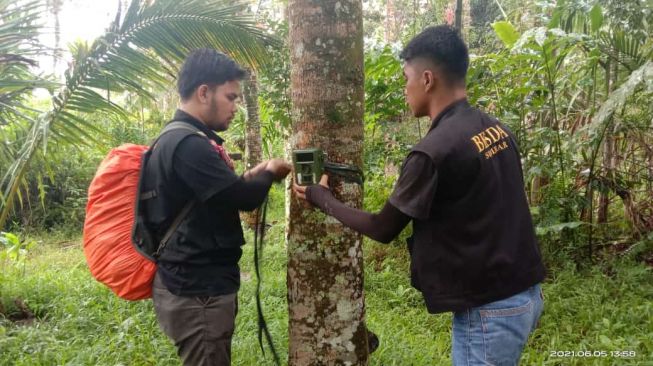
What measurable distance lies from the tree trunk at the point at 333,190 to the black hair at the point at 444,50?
0.42m

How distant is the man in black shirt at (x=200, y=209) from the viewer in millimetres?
1944

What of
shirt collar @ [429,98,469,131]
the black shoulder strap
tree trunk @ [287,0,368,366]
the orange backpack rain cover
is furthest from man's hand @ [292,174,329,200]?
the orange backpack rain cover

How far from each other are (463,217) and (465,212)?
19 millimetres

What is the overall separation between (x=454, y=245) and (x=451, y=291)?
0.56 feet

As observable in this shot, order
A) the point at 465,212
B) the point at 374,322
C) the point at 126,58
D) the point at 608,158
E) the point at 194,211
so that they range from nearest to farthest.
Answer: the point at 465,212 < the point at 194,211 < the point at 126,58 < the point at 374,322 < the point at 608,158

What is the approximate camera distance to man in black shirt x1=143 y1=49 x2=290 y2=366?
194cm

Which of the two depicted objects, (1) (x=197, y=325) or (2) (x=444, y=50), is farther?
(1) (x=197, y=325)

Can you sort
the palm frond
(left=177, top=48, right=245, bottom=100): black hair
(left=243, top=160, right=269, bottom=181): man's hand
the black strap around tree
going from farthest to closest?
the palm frond < the black strap around tree < (left=177, top=48, right=245, bottom=100): black hair < (left=243, top=160, right=269, bottom=181): man's hand

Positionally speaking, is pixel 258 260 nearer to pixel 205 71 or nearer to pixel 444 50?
pixel 205 71

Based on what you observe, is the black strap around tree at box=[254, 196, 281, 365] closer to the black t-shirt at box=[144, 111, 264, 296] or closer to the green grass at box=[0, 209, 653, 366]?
the black t-shirt at box=[144, 111, 264, 296]

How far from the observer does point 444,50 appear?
175cm

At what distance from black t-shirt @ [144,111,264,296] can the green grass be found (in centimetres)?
132

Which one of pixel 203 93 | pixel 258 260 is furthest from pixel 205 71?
pixel 258 260

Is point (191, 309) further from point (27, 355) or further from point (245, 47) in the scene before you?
point (245, 47)
